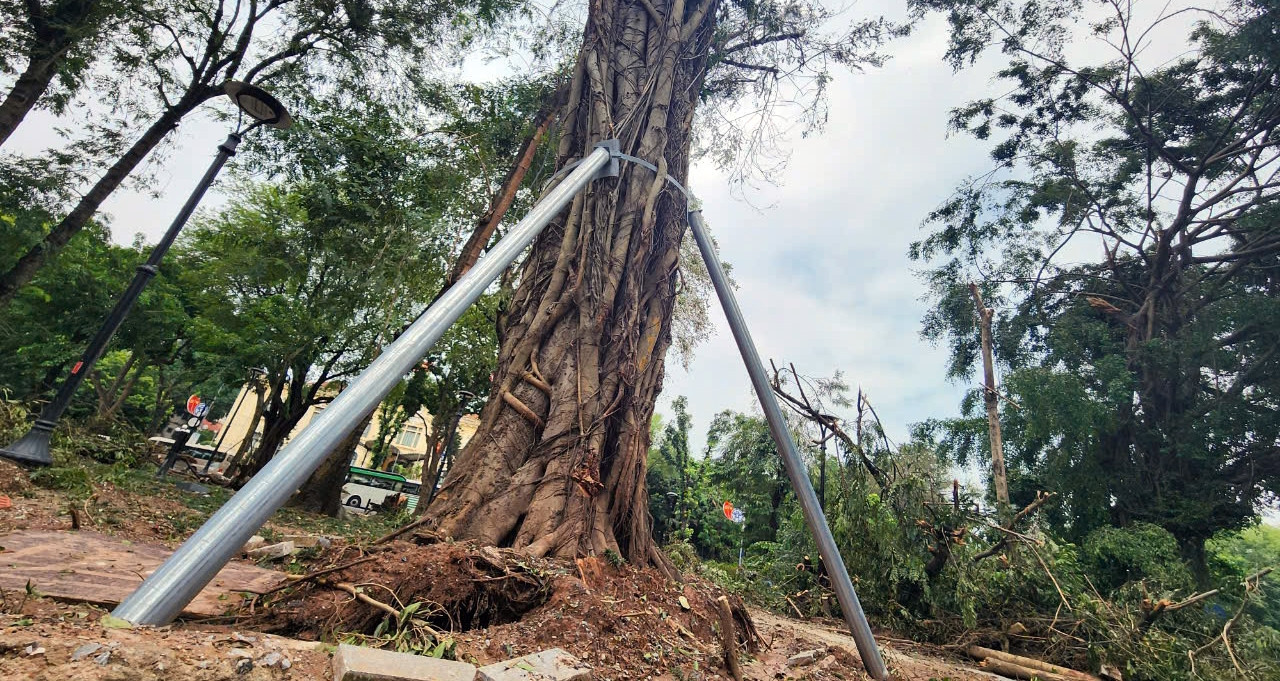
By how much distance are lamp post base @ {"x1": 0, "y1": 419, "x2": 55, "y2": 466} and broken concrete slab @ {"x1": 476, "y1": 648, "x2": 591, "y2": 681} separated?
596 cm

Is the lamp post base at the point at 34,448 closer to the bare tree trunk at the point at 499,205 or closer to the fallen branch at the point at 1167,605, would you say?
the bare tree trunk at the point at 499,205

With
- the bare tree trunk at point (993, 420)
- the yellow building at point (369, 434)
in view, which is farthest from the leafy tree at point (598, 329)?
the yellow building at point (369, 434)

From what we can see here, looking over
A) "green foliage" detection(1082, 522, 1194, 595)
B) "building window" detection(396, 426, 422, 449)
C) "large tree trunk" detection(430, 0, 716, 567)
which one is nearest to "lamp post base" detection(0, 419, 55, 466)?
"large tree trunk" detection(430, 0, 716, 567)

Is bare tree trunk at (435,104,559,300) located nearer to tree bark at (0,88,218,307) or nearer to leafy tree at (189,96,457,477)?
leafy tree at (189,96,457,477)

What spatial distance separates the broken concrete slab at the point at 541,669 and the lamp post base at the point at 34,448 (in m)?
5.96

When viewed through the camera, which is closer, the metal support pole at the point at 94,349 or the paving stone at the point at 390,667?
the paving stone at the point at 390,667

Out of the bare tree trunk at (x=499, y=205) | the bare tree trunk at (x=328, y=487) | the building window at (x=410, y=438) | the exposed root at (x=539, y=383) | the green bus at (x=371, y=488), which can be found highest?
the bare tree trunk at (x=499, y=205)

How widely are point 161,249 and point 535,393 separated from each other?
4872mm

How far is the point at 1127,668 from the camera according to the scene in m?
5.30

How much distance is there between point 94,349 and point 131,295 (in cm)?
72

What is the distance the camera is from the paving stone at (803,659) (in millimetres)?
2898

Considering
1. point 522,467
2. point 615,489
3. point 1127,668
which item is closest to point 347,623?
point 522,467

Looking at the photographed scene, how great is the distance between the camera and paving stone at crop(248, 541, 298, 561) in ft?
10.9

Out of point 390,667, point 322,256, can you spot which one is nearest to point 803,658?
point 390,667
